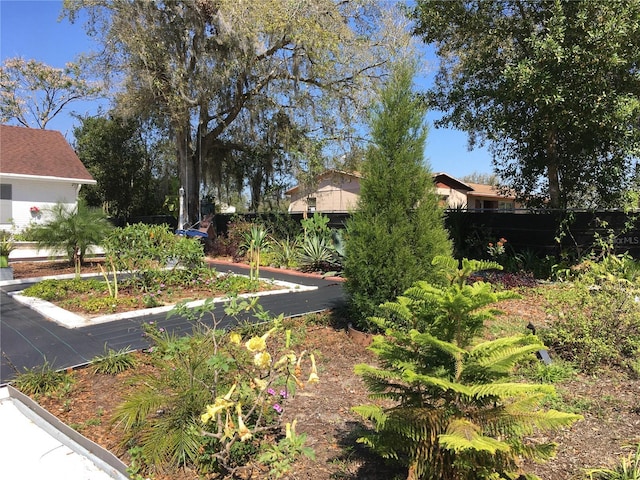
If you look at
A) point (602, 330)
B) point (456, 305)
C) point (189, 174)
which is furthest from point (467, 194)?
point (456, 305)

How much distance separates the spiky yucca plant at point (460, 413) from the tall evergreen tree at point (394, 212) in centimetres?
229

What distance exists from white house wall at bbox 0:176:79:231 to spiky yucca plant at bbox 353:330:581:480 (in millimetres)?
16228

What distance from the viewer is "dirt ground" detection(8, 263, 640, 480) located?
7.70 feet

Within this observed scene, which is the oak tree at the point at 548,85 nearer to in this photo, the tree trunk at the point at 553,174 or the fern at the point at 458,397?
the tree trunk at the point at 553,174

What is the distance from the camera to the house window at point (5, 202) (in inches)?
607

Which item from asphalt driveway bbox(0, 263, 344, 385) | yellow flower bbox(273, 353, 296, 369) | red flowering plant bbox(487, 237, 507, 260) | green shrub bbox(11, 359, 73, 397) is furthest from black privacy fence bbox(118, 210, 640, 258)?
yellow flower bbox(273, 353, 296, 369)

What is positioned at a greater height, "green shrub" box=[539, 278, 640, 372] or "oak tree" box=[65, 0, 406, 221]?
"oak tree" box=[65, 0, 406, 221]

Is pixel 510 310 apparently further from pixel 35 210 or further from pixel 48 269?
pixel 35 210

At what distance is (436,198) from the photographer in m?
4.38

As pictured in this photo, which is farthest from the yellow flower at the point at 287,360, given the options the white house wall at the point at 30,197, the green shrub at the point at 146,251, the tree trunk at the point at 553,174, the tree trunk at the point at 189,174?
the white house wall at the point at 30,197

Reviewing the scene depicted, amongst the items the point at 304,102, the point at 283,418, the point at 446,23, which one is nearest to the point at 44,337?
the point at 283,418

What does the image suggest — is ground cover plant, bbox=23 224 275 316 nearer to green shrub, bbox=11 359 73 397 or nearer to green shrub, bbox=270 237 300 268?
green shrub, bbox=11 359 73 397

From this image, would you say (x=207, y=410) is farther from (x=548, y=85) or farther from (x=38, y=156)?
(x=38, y=156)

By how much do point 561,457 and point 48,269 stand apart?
36.5 ft
